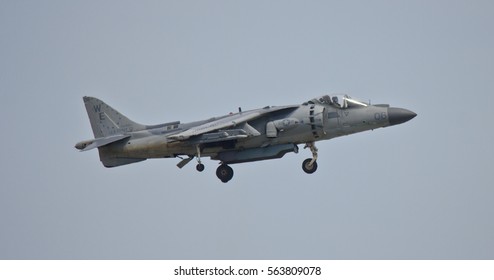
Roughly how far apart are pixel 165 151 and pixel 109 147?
205 centimetres

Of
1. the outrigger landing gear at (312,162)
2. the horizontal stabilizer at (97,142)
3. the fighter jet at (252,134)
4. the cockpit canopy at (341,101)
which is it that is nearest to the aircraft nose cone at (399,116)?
the fighter jet at (252,134)

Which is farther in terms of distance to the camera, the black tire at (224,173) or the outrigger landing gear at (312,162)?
the black tire at (224,173)

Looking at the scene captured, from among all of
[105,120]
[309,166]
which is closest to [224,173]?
[309,166]

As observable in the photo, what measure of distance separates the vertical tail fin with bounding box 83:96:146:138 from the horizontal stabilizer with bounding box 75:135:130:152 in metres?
0.62

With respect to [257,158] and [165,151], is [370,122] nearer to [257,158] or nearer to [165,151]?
[257,158]

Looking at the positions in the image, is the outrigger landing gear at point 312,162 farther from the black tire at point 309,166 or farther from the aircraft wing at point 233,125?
the aircraft wing at point 233,125

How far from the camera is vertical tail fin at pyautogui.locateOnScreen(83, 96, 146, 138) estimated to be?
39.5 meters

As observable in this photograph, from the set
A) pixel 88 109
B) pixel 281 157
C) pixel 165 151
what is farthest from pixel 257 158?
pixel 88 109

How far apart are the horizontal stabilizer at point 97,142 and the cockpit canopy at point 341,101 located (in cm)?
699

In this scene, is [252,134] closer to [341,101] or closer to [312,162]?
[312,162]

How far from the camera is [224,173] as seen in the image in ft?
125

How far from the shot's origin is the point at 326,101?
36.9 meters

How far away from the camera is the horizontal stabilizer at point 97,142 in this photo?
38.3 metres

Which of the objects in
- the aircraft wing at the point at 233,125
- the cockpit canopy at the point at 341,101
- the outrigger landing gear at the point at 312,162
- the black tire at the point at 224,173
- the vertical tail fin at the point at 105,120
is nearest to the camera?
the aircraft wing at the point at 233,125
